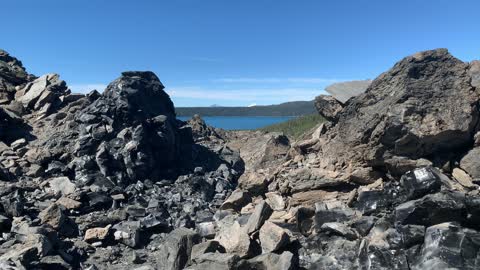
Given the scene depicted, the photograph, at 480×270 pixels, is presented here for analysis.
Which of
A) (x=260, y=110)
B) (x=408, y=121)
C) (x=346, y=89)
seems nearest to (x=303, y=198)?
(x=408, y=121)

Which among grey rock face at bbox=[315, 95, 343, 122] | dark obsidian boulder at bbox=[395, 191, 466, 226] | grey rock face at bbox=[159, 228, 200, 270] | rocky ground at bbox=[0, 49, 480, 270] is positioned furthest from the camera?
grey rock face at bbox=[315, 95, 343, 122]

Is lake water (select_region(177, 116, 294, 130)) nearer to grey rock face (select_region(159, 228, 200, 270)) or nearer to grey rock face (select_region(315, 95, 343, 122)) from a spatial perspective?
grey rock face (select_region(315, 95, 343, 122))

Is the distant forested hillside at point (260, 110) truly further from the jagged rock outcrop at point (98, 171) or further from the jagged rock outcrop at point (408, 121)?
the jagged rock outcrop at point (408, 121)

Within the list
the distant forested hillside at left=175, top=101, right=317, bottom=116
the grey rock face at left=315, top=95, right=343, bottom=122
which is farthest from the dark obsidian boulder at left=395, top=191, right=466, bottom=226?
the distant forested hillside at left=175, top=101, right=317, bottom=116

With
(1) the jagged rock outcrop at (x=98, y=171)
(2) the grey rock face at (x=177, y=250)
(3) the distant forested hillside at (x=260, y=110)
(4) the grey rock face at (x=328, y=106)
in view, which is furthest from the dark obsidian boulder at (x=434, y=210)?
(3) the distant forested hillside at (x=260, y=110)

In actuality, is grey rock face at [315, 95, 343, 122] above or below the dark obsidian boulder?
above

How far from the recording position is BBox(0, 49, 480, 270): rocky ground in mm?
8852

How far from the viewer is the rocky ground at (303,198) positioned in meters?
8.85

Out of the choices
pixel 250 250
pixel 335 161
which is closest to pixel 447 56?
pixel 335 161

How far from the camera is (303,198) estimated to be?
12414 millimetres

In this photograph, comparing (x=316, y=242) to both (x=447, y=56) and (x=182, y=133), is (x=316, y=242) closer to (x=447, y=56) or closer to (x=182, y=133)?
(x=447, y=56)

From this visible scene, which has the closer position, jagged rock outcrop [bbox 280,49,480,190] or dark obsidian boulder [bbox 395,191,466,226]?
dark obsidian boulder [bbox 395,191,466,226]

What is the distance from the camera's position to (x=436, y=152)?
1171 centimetres

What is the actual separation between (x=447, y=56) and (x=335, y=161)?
14.3 feet
